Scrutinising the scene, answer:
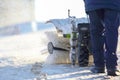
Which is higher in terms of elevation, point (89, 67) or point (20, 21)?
point (20, 21)

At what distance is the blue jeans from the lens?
19.9 feet

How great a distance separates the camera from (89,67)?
22.5 ft

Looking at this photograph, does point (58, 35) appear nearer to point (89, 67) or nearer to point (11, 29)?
point (89, 67)

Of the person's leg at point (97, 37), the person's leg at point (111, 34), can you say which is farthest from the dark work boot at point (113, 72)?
the person's leg at point (97, 37)

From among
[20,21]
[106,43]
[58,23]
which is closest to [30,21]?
[20,21]

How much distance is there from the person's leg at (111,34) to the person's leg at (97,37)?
0.65 feet

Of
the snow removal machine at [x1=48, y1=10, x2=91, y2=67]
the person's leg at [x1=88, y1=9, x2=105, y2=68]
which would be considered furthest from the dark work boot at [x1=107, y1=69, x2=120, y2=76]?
the snow removal machine at [x1=48, y1=10, x2=91, y2=67]

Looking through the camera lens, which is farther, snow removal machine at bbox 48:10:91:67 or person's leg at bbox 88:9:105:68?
snow removal machine at bbox 48:10:91:67

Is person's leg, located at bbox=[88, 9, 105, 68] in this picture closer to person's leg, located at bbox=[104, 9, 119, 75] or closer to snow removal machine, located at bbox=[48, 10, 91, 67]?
person's leg, located at bbox=[104, 9, 119, 75]

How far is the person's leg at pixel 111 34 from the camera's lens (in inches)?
238

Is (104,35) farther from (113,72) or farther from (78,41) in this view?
(78,41)

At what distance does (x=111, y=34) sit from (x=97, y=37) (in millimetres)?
322

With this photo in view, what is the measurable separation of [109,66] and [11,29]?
13606 millimetres

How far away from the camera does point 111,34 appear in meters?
6.05
